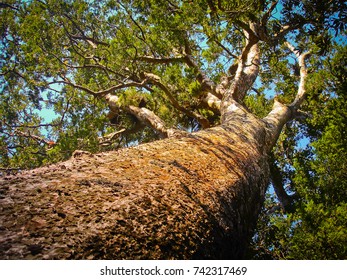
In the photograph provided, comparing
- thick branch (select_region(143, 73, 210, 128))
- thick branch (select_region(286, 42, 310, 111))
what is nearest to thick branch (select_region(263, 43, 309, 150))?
thick branch (select_region(286, 42, 310, 111))

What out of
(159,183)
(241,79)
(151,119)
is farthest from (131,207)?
(151,119)

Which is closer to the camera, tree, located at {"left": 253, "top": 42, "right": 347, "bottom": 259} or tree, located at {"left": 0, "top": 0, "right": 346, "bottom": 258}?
tree, located at {"left": 0, "top": 0, "right": 346, "bottom": 258}

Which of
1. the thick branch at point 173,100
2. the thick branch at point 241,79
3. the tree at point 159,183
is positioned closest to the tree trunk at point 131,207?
the tree at point 159,183

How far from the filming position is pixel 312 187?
700 cm

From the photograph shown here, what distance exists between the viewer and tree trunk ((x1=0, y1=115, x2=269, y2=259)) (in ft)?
3.71

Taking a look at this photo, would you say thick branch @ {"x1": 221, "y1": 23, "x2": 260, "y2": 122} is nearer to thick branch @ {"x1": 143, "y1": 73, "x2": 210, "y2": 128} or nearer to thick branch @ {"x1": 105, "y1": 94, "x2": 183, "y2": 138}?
thick branch @ {"x1": 105, "y1": 94, "x2": 183, "y2": 138}

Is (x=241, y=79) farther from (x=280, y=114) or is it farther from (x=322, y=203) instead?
(x=322, y=203)

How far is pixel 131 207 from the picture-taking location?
4.74ft

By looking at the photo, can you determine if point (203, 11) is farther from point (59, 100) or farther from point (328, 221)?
point (59, 100)

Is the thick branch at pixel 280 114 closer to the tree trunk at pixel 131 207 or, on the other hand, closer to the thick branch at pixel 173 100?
the thick branch at pixel 173 100

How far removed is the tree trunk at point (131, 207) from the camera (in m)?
1.13

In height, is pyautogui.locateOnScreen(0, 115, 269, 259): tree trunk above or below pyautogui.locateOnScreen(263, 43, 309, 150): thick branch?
below
